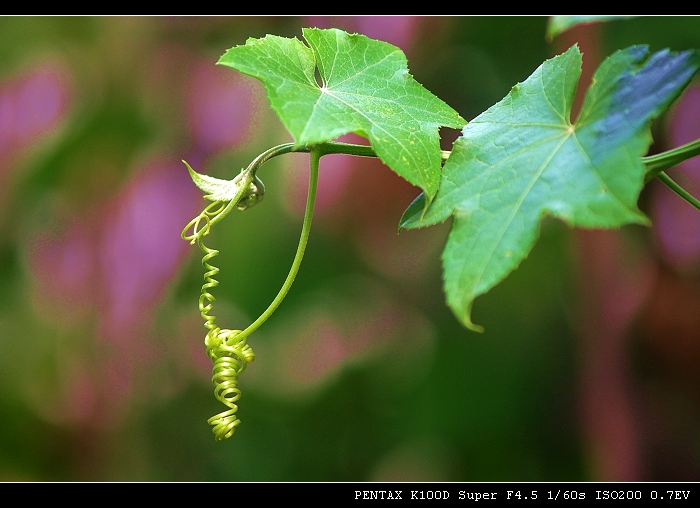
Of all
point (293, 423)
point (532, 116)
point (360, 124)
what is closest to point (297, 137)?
point (360, 124)

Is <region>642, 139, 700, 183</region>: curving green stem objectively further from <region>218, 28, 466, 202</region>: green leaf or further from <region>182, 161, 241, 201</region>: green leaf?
<region>182, 161, 241, 201</region>: green leaf

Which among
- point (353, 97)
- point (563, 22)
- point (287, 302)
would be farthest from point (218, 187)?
point (287, 302)

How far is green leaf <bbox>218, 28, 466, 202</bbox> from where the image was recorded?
36 cm

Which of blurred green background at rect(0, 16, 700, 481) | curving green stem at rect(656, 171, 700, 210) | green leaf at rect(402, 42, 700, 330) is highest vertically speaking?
green leaf at rect(402, 42, 700, 330)

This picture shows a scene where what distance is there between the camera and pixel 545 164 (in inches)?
14.9

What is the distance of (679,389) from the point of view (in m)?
1.35

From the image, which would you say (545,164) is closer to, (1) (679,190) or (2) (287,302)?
(1) (679,190)

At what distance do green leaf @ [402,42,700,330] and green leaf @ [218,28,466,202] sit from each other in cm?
2

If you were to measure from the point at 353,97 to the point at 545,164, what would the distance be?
0.40 feet

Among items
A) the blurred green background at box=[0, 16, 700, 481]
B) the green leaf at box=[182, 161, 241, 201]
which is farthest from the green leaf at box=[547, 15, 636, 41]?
the blurred green background at box=[0, 16, 700, 481]

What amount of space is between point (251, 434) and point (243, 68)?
116 centimetres

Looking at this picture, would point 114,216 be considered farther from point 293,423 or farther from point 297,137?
point 297,137

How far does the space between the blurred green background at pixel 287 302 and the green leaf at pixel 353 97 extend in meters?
0.86

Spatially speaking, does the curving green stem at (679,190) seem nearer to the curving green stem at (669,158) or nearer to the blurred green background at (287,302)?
the curving green stem at (669,158)
